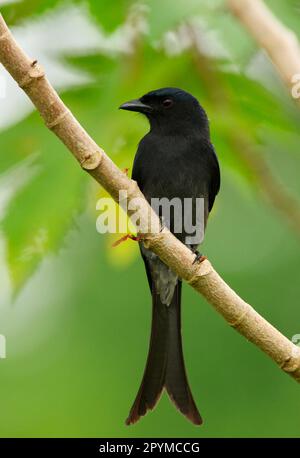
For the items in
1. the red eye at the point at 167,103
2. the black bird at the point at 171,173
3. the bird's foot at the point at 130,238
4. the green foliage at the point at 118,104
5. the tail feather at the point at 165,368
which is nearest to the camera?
the green foliage at the point at 118,104

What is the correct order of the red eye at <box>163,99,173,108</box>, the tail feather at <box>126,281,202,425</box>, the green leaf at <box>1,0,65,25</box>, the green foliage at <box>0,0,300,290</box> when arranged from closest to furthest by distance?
the green foliage at <box>0,0,300,290</box>
the green leaf at <box>1,0,65,25</box>
the tail feather at <box>126,281,202,425</box>
the red eye at <box>163,99,173,108</box>

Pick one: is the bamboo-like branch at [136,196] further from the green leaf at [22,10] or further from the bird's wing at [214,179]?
the bird's wing at [214,179]

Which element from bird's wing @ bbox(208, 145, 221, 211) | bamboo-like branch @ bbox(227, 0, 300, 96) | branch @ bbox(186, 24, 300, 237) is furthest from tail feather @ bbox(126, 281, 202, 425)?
bamboo-like branch @ bbox(227, 0, 300, 96)

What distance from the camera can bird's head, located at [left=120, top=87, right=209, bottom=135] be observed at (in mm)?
3773

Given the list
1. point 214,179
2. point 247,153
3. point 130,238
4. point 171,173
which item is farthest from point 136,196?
point 214,179

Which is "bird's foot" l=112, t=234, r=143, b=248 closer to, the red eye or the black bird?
the black bird

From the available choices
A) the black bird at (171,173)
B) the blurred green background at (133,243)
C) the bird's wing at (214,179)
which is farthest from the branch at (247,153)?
the bird's wing at (214,179)

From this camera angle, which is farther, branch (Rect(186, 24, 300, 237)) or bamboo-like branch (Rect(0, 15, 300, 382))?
branch (Rect(186, 24, 300, 237))

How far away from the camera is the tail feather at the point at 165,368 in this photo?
302cm

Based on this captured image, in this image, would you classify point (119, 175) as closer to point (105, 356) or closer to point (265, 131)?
point (265, 131)

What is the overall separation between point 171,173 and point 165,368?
2.89 feet

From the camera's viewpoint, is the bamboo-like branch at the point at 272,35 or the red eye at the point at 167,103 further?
the red eye at the point at 167,103

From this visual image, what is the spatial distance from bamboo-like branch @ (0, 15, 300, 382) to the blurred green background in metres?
0.07

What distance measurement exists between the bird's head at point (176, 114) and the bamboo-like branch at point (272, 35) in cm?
162
